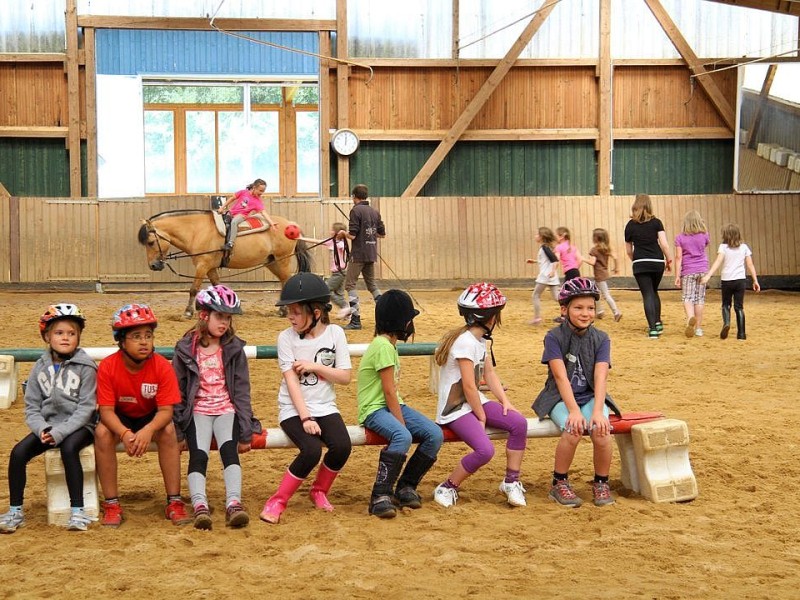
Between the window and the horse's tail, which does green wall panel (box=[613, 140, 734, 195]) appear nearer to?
the window

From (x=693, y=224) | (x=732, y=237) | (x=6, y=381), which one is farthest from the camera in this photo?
(x=693, y=224)

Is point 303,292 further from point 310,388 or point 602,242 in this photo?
point 602,242

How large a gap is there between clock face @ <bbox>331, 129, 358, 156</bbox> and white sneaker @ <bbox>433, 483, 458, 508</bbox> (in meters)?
16.0

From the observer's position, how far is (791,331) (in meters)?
14.3

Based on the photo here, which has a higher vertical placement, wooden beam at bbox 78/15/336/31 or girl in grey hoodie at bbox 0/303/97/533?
wooden beam at bbox 78/15/336/31

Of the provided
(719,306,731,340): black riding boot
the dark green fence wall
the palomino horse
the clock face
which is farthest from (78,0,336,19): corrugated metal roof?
(719,306,731,340): black riding boot

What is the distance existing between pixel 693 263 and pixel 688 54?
32.3 feet

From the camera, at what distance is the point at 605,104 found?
22.1m

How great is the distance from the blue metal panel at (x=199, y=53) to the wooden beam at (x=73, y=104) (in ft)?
1.50

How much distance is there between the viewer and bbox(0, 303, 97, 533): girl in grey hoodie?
559 cm

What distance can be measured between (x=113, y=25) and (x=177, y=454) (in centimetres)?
1669

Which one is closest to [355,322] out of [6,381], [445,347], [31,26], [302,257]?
[302,257]

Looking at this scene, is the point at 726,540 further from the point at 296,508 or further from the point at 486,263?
the point at 486,263

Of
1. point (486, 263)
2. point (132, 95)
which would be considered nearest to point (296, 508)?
point (486, 263)
